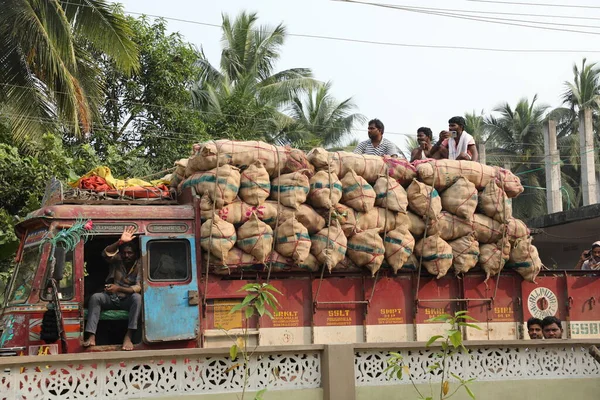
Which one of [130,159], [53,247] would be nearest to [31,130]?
[130,159]

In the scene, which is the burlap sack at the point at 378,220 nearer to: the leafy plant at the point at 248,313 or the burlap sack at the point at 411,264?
the burlap sack at the point at 411,264

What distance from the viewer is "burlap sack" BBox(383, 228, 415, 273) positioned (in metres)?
8.87

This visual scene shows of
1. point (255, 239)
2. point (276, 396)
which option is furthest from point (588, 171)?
point (276, 396)

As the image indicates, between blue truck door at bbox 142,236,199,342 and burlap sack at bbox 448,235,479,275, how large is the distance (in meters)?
3.07

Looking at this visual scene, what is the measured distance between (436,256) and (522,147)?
109ft

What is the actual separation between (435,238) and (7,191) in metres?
8.91

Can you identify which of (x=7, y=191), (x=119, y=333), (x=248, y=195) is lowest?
(x=119, y=333)

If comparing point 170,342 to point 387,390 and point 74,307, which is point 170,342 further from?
point 387,390

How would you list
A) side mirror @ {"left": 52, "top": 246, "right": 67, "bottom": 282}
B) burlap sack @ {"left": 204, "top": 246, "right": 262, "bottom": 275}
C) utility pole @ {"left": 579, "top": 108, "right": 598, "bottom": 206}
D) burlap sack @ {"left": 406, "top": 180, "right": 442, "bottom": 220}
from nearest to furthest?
side mirror @ {"left": 52, "top": 246, "right": 67, "bottom": 282}, burlap sack @ {"left": 204, "top": 246, "right": 262, "bottom": 275}, burlap sack @ {"left": 406, "top": 180, "right": 442, "bottom": 220}, utility pole @ {"left": 579, "top": 108, "right": 598, "bottom": 206}

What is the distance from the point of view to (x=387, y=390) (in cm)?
701

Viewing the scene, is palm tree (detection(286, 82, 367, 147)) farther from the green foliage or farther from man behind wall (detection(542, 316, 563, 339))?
man behind wall (detection(542, 316, 563, 339))

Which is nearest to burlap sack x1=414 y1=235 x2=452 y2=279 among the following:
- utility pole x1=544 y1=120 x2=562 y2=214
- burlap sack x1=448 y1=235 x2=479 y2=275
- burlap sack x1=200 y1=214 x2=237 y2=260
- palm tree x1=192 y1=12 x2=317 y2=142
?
burlap sack x1=448 y1=235 x2=479 y2=275

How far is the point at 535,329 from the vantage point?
8.94m

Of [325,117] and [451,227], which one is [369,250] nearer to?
[451,227]
